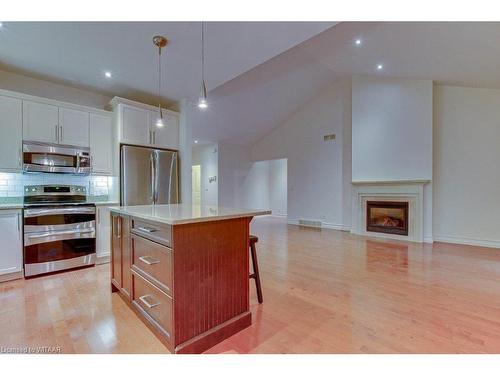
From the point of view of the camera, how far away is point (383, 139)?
209 inches

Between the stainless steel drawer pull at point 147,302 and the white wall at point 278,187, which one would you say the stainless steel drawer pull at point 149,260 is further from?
the white wall at point 278,187

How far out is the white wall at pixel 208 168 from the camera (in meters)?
8.18

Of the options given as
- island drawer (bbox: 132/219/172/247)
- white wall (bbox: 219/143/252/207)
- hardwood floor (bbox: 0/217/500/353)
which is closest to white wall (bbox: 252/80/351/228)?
white wall (bbox: 219/143/252/207)

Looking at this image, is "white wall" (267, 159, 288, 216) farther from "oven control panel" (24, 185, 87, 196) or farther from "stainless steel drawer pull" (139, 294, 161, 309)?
"stainless steel drawer pull" (139, 294, 161, 309)

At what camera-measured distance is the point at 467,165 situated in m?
4.58

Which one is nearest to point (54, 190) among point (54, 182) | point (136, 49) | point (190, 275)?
point (54, 182)

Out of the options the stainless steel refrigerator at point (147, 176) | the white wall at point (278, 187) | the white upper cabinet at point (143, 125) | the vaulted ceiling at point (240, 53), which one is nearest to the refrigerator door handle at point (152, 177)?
the stainless steel refrigerator at point (147, 176)

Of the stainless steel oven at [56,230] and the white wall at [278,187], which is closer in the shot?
the stainless steel oven at [56,230]

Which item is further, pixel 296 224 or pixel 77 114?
pixel 296 224

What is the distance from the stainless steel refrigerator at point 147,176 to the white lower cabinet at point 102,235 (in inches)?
11.4

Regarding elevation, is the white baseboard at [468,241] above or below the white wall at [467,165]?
below
